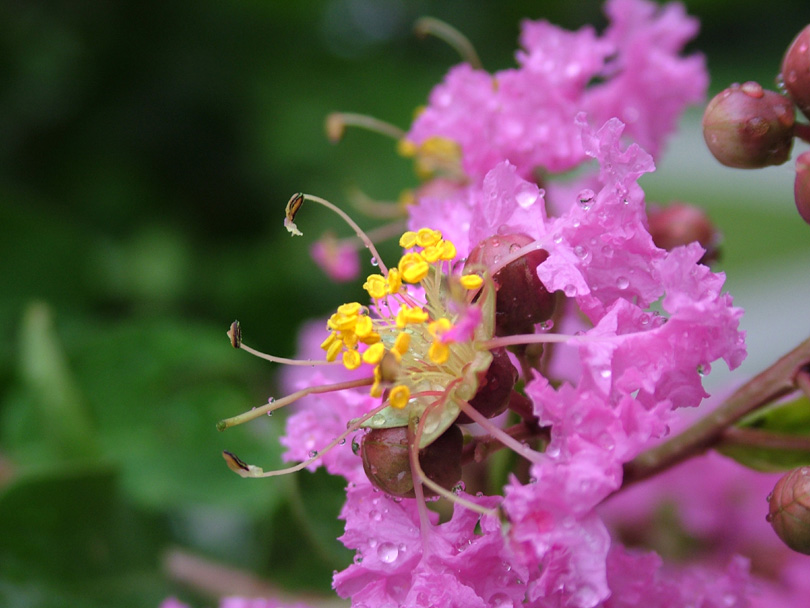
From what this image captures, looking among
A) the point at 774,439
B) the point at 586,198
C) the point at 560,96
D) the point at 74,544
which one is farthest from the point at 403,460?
the point at 74,544

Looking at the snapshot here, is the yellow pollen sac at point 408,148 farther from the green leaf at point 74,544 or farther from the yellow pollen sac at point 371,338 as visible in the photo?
the green leaf at point 74,544

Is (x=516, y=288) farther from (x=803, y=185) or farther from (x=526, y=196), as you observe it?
(x=803, y=185)

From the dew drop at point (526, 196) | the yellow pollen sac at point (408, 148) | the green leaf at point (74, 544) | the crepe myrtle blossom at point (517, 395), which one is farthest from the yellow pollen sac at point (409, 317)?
the green leaf at point (74, 544)

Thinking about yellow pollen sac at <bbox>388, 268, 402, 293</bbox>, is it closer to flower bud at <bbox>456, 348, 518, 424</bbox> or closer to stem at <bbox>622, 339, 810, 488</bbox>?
flower bud at <bbox>456, 348, 518, 424</bbox>

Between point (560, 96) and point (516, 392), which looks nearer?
point (516, 392)

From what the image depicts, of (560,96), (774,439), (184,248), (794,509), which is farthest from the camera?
(184,248)
